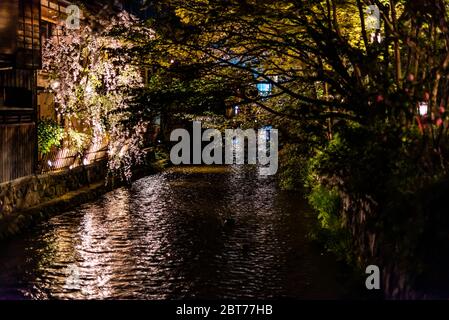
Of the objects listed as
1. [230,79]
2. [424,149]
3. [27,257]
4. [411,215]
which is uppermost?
[230,79]

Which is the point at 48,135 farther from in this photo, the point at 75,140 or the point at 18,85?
the point at 18,85

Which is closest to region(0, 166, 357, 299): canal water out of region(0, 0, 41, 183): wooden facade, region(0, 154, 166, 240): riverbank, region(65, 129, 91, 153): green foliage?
region(0, 154, 166, 240): riverbank

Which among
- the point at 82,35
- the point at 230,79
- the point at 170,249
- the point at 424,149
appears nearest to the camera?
the point at 424,149

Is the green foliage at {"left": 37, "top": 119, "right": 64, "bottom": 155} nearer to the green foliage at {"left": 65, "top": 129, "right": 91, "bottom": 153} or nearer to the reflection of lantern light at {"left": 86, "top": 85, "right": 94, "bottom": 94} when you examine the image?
the green foliage at {"left": 65, "top": 129, "right": 91, "bottom": 153}

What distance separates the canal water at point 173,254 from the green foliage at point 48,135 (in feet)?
9.08

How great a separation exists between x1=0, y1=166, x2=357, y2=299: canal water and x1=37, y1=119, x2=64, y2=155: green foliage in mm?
2768

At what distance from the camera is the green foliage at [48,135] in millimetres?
22516

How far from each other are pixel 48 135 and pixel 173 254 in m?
10.3

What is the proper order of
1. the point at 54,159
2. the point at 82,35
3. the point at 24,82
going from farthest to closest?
the point at 82,35 < the point at 54,159 < the point at 24,82

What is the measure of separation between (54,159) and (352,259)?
14.1 m

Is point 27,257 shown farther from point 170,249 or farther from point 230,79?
point 230,79

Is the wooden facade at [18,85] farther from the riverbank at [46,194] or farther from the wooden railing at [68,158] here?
the wooden railing at [68,158]
